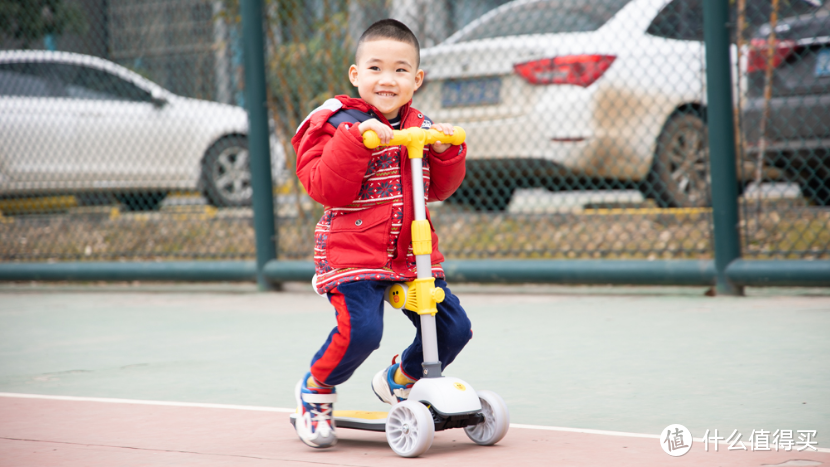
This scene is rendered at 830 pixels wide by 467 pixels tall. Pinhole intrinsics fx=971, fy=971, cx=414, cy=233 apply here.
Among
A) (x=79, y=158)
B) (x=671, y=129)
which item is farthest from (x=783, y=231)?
(x=79, y=158)

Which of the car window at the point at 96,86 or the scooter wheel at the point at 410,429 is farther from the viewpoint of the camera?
the car window at the point at 96,86

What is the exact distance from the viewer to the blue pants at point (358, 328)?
8.74 feet

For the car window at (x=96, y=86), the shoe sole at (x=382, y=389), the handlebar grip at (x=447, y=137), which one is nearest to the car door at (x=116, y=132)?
the car window at (x=96, y=86)

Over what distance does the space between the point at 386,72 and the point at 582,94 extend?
3.41 metres

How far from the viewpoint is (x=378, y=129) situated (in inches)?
101

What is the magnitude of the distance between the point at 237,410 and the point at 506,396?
899 millimetres

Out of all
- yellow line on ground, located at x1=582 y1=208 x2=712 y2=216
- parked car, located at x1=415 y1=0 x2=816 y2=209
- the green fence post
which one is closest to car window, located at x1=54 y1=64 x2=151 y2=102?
the green fence post

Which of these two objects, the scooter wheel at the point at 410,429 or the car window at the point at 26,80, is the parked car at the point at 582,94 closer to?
the car window at the point at 26,80

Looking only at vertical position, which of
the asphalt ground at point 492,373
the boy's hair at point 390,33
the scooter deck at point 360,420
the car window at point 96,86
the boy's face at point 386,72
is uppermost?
the car window at point 96,86

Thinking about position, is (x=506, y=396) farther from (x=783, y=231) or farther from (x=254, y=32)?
(x=254, y=32)

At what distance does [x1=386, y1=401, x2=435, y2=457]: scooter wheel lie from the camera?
2510 mm

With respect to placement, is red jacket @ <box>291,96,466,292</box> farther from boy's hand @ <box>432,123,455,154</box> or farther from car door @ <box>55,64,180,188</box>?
car door @ <box>55,64,180,188</box>

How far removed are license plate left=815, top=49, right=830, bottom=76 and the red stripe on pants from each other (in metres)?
3.60

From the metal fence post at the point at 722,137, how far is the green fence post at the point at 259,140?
111 inches
